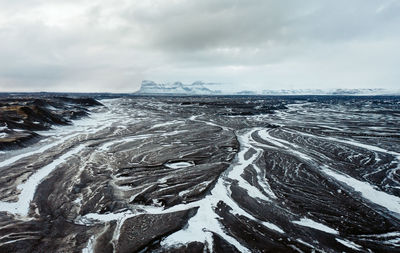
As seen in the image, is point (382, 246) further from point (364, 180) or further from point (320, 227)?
point (364, 180)

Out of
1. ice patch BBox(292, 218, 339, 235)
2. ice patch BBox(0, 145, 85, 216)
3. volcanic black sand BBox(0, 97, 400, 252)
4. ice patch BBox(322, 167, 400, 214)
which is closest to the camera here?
volcanic black sand BBox(0, 97, 400, 252)

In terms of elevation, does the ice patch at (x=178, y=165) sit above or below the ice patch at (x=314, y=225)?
below

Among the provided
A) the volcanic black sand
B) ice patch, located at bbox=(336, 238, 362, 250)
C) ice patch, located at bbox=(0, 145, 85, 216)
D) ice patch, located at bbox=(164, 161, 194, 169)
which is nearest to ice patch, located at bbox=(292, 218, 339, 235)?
the volcanic black sand

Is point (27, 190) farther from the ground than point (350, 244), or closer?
farther from the ground

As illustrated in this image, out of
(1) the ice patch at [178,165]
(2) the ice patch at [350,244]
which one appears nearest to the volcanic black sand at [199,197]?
(2) the ice patch at [350,244]

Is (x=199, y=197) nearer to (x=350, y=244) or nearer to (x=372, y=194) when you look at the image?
(x=350, y=244)

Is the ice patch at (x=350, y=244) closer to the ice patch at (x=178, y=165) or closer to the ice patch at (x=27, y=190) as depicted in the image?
the ice patch at (x=178, y=165)

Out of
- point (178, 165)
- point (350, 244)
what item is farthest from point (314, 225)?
point (178, 165)

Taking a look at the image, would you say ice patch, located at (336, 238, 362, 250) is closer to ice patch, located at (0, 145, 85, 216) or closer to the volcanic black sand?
the volcanic black sand

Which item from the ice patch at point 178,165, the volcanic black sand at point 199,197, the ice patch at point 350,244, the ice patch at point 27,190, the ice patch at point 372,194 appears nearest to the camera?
the ice patch at point 350,244

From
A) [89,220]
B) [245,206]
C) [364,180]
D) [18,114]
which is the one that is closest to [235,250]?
[245,206]

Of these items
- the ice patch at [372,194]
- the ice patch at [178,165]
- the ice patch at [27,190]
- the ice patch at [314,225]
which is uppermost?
the ice patch at [27,190]

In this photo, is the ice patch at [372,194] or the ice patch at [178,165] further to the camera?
the ice patch at [178,165]

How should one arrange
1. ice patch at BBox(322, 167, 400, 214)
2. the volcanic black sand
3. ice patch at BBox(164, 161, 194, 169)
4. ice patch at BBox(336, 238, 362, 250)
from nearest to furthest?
ice patch at BBox(336, 238, 362, 250) → the volcanic black sand → ice patch at BBox(322, 167, 400, 214) → ice patch at BBox(164, 161, 194, 169)
